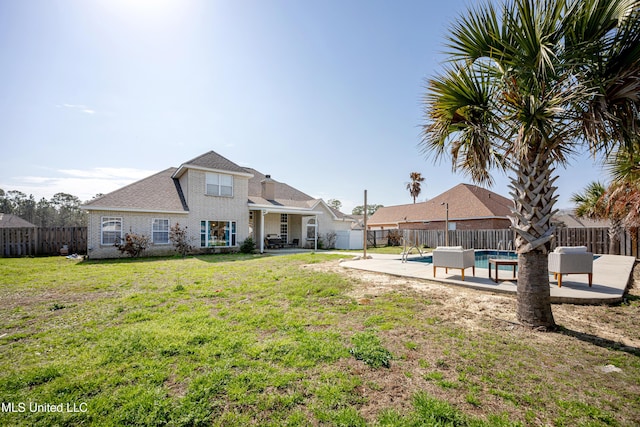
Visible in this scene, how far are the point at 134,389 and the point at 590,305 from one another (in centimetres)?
821

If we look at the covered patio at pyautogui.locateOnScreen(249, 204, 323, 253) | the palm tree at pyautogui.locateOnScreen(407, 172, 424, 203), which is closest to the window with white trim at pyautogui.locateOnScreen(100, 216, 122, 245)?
the covered patio at pyautogui.locateOnScreen(249, 204, 323, 253)

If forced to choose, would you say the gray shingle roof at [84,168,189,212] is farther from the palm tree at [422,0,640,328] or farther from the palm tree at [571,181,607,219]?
the palm tree at [571,181,607,219]

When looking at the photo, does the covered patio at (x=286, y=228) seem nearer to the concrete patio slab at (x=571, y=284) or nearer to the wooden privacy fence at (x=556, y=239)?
the wooden privacy fence at (x=556, y=239)

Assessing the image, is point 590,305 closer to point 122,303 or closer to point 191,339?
point 191,339

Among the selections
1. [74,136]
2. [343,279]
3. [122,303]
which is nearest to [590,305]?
[343,279]

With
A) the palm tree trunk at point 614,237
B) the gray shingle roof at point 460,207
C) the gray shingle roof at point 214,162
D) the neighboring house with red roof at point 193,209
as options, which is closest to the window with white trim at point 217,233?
the neighboring house with red roof at point 193,209

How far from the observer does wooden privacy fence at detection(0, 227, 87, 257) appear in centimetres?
1519

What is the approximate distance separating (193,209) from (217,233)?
2326 millimetres

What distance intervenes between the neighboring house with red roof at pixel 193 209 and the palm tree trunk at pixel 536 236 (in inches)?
643

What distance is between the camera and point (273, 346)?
12.2 feet

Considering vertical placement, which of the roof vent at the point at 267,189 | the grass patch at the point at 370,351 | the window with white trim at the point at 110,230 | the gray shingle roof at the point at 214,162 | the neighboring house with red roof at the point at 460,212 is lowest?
the grass patch at the point at 370,351

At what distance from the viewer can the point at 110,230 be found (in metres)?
15.0

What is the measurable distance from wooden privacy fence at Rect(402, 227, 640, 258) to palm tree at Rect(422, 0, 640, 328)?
1015 centimetres

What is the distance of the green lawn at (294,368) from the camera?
2404 millimetres
